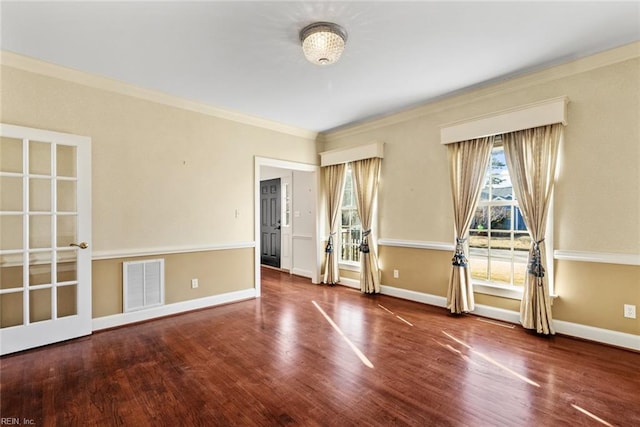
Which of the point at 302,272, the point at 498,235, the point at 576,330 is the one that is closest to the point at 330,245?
the point at 302,272

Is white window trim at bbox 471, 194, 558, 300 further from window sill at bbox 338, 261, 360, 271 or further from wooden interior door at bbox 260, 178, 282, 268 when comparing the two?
wooden interior door at bbox 260, 178, 282, 268

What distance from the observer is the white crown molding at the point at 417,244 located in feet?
13.2

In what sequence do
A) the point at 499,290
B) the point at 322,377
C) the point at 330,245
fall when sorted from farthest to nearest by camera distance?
the point at 330,245, the point at 499,290, the point at 322,377

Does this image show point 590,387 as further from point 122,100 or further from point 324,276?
point 122,100

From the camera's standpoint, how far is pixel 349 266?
5.35m

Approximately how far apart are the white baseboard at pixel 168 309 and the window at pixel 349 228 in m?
1.79

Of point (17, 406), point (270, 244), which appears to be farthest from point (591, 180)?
point (270, 244)

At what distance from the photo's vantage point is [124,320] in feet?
11.4

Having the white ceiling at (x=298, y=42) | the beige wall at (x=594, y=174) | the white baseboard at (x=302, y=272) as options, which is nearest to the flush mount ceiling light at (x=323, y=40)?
the white ceiling at (x=298, y=42)

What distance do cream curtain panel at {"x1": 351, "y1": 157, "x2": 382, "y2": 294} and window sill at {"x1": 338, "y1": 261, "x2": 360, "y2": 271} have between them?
1.12ft

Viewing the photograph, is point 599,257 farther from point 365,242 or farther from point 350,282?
point 350,282

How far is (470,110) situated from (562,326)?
103 inches

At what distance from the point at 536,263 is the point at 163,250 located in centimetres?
424

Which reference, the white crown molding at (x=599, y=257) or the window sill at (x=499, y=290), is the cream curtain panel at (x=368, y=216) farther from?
the white crown molding at (x=599, y=257)
